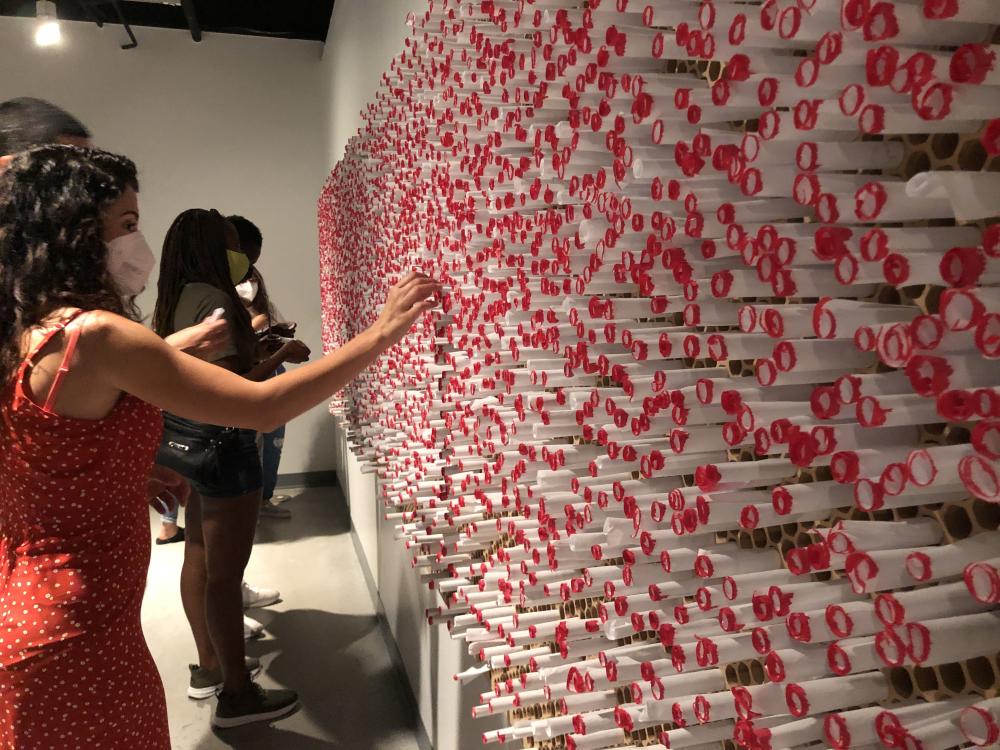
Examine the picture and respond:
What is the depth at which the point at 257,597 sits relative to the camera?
329 cm

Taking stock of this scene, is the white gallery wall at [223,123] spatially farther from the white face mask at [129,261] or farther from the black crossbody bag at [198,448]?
the white face mask at [129,261]

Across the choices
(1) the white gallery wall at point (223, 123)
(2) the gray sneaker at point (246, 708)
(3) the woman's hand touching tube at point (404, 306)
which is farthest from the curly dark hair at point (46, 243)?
(1) the white gallery wall at point (223, 123)

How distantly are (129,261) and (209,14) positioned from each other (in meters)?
4.23

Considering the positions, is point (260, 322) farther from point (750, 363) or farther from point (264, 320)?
point (750, 363)

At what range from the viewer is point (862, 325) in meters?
0.35

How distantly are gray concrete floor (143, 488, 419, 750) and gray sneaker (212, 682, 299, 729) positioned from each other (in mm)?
32

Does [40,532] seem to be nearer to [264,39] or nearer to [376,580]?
[376,580]

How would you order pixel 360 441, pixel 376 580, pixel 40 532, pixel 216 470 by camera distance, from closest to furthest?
pixel 40 532 < pixel 216 470 < pixel 360 441 < pixel 376 580

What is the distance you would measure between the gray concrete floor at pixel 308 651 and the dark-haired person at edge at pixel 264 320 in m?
0.45

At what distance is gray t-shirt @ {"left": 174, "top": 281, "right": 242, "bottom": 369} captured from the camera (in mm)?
1938

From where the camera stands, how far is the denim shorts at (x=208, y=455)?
7.07 feet

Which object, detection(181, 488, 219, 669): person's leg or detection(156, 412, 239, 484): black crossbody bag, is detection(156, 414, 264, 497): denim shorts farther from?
detection(181, 488, 219, 669): person's leg

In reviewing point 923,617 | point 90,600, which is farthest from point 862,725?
point 90,600

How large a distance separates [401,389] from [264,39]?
13.7 feet
